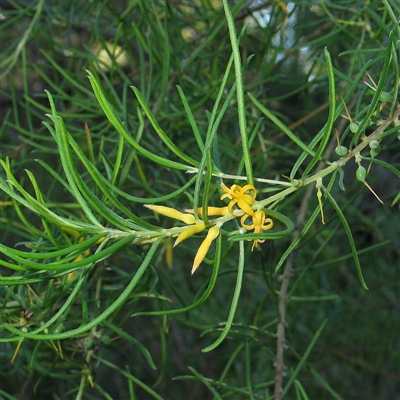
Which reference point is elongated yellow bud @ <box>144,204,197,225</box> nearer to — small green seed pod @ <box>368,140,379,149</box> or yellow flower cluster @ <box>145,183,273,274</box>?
yellow flower cluster @ <box>145,183,273,274</box>

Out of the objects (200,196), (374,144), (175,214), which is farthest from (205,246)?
(200,196)

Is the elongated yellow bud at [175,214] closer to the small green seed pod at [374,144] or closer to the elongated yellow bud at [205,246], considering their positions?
the elongated yellow bud at [205,246]

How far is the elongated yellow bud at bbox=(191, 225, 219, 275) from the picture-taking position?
378 mm

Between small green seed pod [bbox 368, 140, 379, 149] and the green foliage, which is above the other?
small green seed pod [bbox 368, 140, 379, 149]

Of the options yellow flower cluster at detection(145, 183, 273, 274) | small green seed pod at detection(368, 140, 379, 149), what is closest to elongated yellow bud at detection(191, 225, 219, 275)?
yellow flower cluster at detection(145, 183, 273, 274)

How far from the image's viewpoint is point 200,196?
2.35ft

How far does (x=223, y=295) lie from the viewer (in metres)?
1.78

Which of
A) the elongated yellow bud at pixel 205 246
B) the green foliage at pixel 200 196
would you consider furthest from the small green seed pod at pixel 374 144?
the elongated yellow bud at pixel 205 246

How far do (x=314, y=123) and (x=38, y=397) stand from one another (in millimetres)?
1326

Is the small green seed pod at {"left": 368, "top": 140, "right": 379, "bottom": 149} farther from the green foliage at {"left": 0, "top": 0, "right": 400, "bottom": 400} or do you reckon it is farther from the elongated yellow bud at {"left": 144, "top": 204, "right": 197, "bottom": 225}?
the elongated yellow bud at {"left": 144, "top": 204, "right": 197, "bottom": 225}

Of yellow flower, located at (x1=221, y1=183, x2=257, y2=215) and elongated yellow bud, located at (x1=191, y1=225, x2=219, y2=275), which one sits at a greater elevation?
yellow flower, located at (x1=221, y1=183, x2=257, y2=215)

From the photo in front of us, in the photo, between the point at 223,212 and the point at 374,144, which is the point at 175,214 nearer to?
the point at 223,212

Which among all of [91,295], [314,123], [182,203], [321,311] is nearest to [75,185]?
[91,295]

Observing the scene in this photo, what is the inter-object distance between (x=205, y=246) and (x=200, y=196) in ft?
1.10
